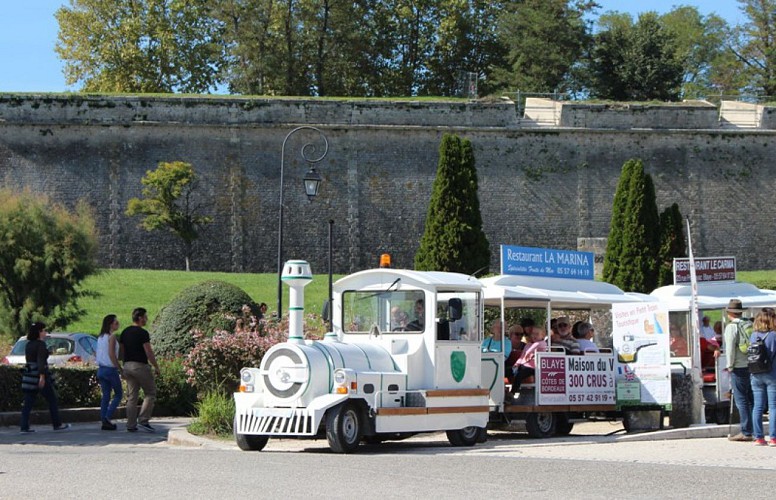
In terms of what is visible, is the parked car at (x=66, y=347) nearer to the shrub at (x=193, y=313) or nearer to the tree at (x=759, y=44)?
the shrub at (x=193, y=313)

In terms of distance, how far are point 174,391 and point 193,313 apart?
155cm

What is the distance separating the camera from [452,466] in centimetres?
1091

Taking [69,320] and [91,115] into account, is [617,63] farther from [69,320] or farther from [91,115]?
[69,320]

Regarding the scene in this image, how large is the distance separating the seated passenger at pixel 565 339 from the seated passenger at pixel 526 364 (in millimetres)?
398

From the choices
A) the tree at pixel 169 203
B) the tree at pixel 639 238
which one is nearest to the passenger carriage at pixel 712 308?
the tree at pixel 639 238

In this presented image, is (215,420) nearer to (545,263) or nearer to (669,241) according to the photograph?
(545,263)

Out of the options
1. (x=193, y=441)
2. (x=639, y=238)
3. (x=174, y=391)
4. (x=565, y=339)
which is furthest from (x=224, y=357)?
(x=639, y=238)

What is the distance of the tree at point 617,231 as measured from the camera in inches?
1353

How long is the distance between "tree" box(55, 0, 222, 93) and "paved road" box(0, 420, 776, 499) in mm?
40295

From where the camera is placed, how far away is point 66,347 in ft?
71.7

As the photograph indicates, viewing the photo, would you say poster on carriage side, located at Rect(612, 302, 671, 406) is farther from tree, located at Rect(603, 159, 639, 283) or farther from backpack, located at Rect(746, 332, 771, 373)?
tree, located at Rect(603, 159, 639, 283)

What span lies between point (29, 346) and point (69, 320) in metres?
12.5

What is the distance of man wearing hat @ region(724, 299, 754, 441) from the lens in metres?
13.4

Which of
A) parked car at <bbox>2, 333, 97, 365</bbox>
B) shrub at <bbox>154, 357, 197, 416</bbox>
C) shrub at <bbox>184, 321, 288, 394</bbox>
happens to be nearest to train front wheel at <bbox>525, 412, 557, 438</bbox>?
shrub at <bbox>184, 321, 288, 394</bbox>
